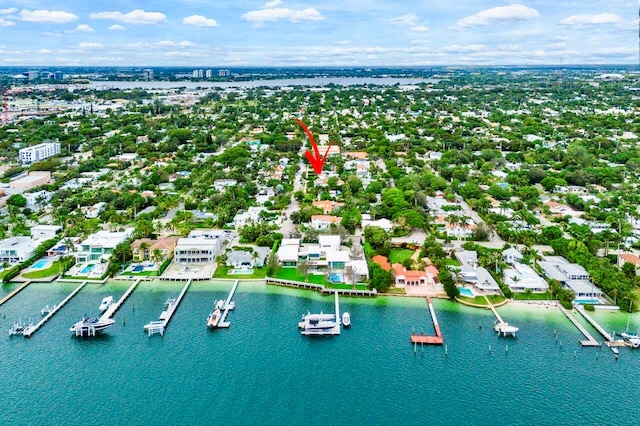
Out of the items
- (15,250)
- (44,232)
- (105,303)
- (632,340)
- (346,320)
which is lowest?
(632,340)

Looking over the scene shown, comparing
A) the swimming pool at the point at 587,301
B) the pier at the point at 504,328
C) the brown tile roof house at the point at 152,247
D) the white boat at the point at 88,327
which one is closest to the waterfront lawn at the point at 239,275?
the brown tile roof house at the point at 152,247

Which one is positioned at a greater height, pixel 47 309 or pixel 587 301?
pixel 47 309

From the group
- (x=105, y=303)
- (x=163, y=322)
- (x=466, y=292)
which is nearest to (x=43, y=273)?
(x=105, y=303)

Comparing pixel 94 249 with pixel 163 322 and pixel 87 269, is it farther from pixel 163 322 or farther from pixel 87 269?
pixel 163 322

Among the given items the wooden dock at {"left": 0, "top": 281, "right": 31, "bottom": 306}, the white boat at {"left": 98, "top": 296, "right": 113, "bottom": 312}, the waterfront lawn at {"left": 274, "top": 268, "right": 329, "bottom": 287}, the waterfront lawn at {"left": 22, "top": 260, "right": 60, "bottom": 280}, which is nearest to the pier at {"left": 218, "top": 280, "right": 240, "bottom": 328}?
the waterfront lawn at {"left": 274, "top": 268, "right": 329, "bottom": 287}

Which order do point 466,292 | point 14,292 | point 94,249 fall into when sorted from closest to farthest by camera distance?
point 466,292, point 14,292, point 94,249

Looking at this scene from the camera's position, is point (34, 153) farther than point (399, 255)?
Yes

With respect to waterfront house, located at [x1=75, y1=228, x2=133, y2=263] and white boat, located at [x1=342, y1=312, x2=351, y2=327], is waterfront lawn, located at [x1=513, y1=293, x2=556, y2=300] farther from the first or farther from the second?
waterfront house, located at [x1=75, y1=228, x2=133, y2=263]

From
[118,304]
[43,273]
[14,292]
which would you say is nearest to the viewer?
[118,304]

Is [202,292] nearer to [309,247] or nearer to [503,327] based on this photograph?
[309,247]
